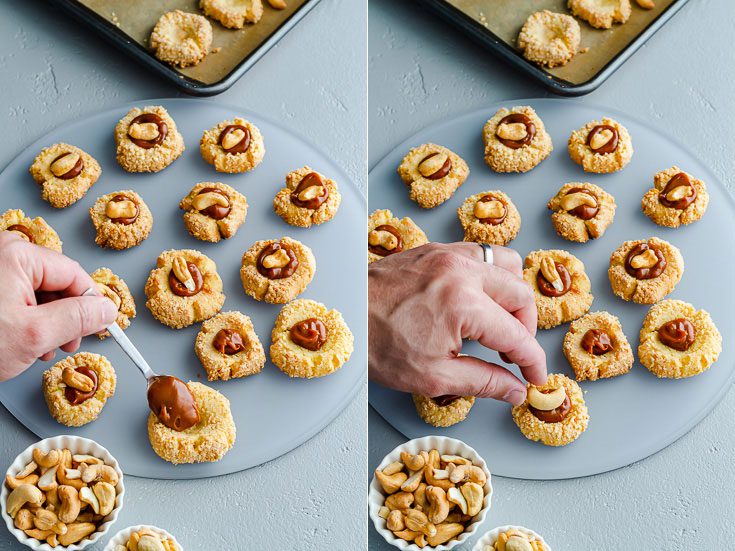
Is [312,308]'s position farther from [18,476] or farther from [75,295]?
[18,476]

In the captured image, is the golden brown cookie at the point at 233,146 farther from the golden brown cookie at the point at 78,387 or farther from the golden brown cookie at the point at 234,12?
the golden brown cookie at the point at 78,387

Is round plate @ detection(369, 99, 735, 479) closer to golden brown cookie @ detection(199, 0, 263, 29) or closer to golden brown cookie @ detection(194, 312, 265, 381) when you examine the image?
golden brown cookie @ detection(194, 312, 265, 381)

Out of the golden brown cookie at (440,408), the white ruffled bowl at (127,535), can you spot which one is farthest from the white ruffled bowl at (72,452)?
the golden brown cookie at (440,408)

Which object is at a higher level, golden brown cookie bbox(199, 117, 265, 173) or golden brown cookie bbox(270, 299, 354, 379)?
golden brown cookie bbox(199, 117, 265, 173)

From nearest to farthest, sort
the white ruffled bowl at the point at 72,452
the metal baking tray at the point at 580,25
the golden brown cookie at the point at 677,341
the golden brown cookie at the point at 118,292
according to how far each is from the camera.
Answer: the white ruffled bowl at the point at 72,452, the golden brown cookie at the point at 118,292, the golden brown cookie at the point at 677,341, the metal baking tray at the point at 580,25

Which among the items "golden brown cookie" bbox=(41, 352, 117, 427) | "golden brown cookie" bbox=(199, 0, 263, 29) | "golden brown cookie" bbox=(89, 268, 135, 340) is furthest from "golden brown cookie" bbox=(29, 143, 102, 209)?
"golden brown cookie" bbox=(199, 0, 263, 29)

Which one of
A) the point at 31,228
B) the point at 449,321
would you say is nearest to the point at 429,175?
the point at 449,321
